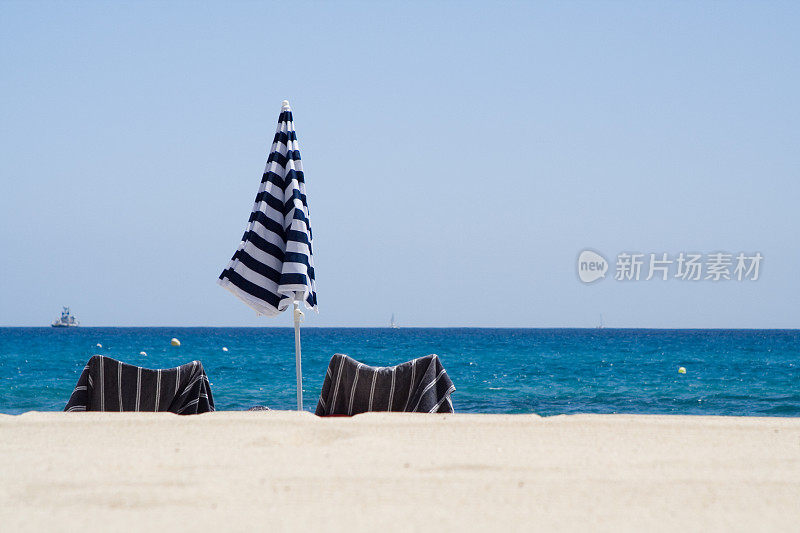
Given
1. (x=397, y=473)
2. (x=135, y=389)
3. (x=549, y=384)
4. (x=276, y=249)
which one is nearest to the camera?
(x=397, y=473)

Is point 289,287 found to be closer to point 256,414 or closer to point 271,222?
point 271,222

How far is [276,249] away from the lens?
462 cm

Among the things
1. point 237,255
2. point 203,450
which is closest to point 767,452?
point 203,450

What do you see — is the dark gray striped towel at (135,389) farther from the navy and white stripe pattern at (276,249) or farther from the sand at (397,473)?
the sand at (397,473)

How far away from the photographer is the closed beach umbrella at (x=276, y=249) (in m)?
4.54

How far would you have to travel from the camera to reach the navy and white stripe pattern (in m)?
4.54

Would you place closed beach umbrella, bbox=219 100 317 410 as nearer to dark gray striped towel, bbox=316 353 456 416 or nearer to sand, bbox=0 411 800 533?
dark gray striped towel, bbox=316 353 456 416

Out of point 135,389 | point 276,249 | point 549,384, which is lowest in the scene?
point 549,384

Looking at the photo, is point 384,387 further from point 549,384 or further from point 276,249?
point 549,384

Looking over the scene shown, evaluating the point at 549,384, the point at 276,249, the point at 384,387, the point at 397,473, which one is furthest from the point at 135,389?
the point at 549,384

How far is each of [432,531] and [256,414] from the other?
4.98 feet

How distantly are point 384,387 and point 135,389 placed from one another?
57.6 inches

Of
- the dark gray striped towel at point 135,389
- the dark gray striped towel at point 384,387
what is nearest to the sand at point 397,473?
the dark gray striped towel at point 384,387

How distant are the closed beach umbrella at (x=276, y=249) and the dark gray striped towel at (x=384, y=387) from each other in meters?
0.37
